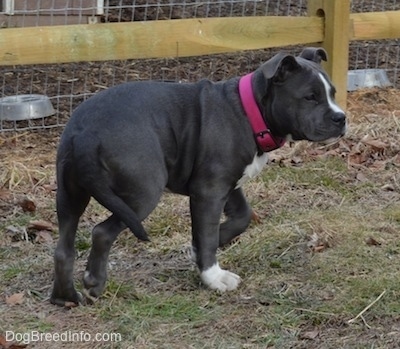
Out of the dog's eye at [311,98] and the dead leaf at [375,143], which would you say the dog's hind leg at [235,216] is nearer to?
the dog's eye at [311,98]

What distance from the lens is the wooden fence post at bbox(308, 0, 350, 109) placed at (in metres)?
7.81

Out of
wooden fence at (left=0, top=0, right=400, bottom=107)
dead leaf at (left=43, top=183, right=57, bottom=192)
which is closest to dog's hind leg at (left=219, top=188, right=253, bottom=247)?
dead leaf at (left=43, top=183, right=57, bottom=192)

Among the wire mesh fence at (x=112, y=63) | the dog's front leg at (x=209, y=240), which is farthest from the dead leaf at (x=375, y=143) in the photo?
the dog's front leg at (x=209, y=240)

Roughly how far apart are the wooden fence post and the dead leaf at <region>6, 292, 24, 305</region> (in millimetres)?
3986

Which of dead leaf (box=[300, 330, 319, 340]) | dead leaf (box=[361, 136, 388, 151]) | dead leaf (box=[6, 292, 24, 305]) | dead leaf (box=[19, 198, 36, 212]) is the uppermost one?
dead leaf (box=[300, 330, 319, 340])

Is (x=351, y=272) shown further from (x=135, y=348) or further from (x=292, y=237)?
(x=135, y=348)

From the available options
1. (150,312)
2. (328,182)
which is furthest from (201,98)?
(328,182)

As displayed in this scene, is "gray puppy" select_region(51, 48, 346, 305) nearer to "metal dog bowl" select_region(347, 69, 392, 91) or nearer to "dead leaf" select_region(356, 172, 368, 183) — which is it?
"dead leaf" select_region(356, 172, 368, 183)

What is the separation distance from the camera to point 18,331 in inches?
169

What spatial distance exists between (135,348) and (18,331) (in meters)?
0.57

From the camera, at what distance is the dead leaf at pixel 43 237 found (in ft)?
18.3

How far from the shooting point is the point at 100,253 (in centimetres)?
451

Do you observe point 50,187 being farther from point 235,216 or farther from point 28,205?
point 235,216

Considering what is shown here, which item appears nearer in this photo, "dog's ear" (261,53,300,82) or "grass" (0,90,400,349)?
"grass" (0,90,400,349)
